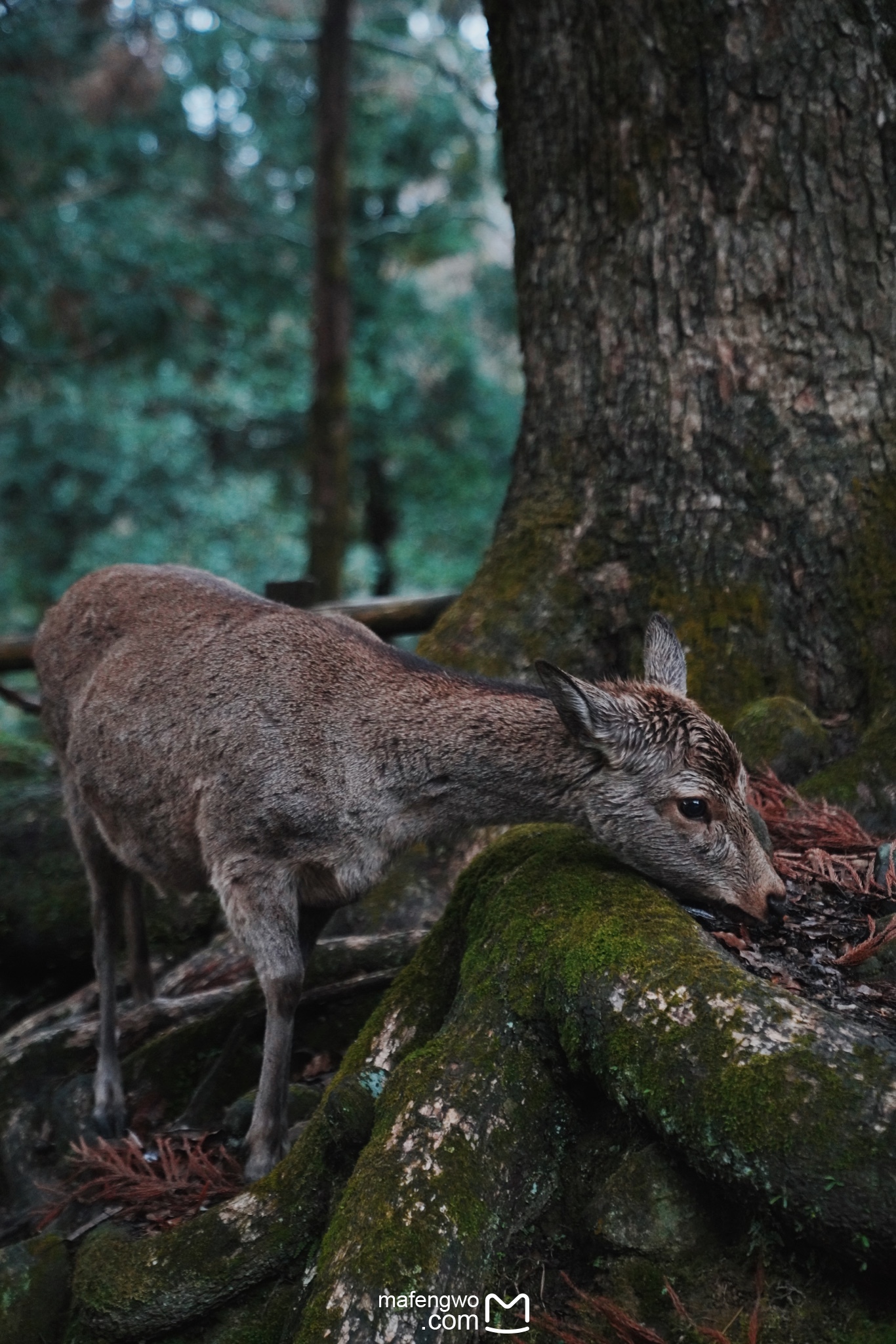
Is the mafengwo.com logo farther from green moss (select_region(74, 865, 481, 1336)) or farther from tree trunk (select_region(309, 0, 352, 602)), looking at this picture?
tree trunk (select_region(309, 0, 352, 602))

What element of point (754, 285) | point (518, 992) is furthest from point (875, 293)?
point (518, 992)

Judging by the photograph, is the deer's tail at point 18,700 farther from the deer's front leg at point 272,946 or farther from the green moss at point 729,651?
the green moss at point 729,651

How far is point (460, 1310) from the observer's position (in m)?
2.92

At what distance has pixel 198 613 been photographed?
5.35 metres

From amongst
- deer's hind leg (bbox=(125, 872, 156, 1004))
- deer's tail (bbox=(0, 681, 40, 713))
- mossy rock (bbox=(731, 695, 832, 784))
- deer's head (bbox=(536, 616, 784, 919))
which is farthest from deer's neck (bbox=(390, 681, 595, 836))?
deer's tail (bbox=(0, 681, 40, 713))

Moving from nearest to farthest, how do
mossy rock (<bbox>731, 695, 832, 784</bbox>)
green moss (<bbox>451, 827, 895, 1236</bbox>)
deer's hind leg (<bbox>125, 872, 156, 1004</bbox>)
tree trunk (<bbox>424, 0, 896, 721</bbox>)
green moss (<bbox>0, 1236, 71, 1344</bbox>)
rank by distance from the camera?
green moss (<bbox>451, 827, 895, 1236</bbox>) < green moss (<bbox>0, 1236, 71, 1344</bbox>) < mossy rock (<bbox>731, 695, 832, 784</bbox>) < tree trunk (<bbox>424, 0, 896, 721</bbox>) < deer's hind leg (<bbox>125, 872, 156, 1004</bbox>)

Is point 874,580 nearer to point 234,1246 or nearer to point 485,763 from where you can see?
point 485,763

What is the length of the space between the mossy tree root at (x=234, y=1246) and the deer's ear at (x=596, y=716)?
1301 mm

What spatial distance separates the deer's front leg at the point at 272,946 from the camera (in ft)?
14.6

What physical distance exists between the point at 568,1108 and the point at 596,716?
134 cm

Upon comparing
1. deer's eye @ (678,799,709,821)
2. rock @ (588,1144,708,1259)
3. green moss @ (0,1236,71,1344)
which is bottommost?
green moss @ (0,1236,71,1344)

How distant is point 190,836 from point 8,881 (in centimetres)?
297

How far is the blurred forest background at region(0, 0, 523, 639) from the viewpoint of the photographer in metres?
17.2

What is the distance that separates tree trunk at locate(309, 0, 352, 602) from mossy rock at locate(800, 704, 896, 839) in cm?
981
